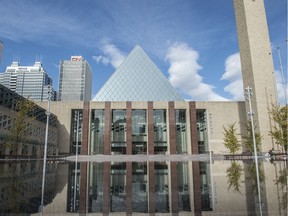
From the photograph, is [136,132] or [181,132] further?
[181,132]

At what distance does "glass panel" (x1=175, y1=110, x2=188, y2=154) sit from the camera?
55.9 meters

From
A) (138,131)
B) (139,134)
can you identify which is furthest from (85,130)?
(139,134)

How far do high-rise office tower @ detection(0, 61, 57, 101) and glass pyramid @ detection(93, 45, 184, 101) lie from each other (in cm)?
11929

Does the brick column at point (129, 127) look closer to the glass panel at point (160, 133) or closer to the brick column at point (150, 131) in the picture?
the brick column at point (150, 131)

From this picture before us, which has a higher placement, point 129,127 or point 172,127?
point 129,127

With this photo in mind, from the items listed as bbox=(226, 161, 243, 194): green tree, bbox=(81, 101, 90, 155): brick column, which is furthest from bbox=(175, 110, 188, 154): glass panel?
bbox=(226, 161, 243, 194): green tree

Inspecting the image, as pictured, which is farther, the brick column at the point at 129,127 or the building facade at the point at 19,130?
the brick column at the point at 129,127

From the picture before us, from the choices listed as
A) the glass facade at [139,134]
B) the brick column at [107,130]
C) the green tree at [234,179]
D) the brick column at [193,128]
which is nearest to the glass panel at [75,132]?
the brick column at [107,130]

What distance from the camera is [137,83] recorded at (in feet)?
205

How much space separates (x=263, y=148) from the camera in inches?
1885

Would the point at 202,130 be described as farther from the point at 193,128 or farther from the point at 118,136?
the point at 118,136

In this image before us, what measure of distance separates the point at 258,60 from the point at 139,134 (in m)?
28.1

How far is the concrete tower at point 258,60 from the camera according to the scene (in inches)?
1902

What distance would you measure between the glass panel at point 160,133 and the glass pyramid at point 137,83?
5.20 meters
